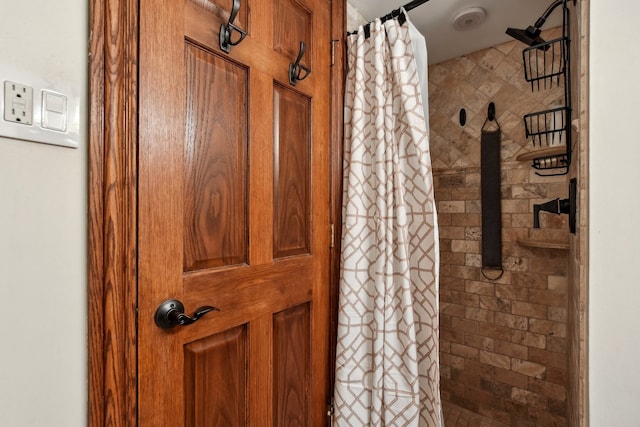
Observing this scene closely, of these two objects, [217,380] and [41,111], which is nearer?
[41,111]

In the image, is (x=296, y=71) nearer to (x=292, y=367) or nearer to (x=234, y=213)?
(x=234, y=213)

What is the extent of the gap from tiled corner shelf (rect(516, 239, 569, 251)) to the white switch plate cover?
1991 mm

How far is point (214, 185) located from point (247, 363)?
0.57 metres

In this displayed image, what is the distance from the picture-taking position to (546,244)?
1593mm

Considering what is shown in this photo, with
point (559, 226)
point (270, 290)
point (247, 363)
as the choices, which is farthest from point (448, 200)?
point (247, 363)

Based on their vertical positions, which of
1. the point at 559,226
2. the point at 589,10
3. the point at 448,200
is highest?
the point at 589,10

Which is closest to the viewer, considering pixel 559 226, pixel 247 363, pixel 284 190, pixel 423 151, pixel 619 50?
pixel 619 50

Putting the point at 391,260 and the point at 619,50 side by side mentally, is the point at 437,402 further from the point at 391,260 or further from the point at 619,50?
the point at 619,50

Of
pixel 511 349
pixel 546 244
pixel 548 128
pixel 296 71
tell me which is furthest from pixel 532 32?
pixel 511 349

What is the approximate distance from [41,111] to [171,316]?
1.63ft

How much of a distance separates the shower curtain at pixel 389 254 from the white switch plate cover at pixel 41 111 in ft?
3.11

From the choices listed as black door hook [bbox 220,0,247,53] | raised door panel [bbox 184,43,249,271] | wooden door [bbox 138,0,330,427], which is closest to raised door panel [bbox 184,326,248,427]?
wooden door [bbox 138,0,330,427]

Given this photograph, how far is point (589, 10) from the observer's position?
2.68ft

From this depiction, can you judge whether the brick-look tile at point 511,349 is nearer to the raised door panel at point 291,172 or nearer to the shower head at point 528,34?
the raised door panel at point 291,172
